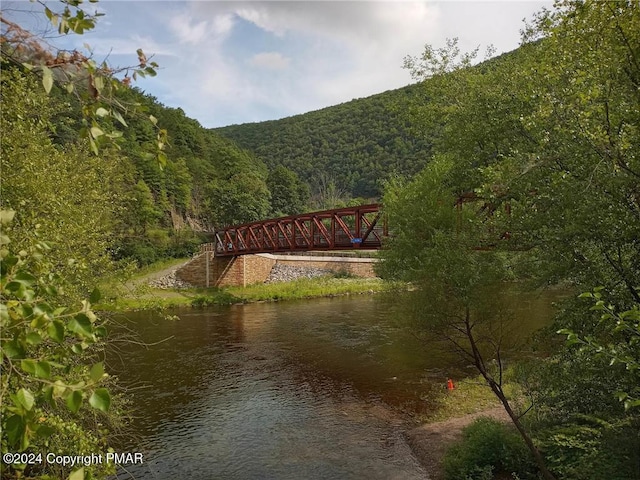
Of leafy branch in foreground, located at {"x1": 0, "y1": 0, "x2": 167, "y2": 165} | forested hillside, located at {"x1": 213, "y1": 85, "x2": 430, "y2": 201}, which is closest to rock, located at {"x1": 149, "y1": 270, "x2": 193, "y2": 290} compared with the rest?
leafy branch in foreground, located at {"x1": 0, "y1": 0, "x2": 167, "y2": 165}

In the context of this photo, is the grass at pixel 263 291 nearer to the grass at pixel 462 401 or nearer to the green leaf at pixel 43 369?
the grass at pixel 462 401

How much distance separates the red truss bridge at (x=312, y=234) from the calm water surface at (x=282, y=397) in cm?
→ 552

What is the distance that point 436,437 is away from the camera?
1080 centimetres

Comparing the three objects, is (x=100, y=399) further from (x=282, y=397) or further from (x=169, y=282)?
(x=169, y=282)

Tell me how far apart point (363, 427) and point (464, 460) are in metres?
3.30

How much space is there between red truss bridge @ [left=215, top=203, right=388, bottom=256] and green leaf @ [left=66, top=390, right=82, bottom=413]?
1563 cm

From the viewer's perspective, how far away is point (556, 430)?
8.18 m

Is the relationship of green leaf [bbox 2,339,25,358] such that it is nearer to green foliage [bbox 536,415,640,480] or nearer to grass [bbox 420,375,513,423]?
green foliage [bbox 536,415,640,480]

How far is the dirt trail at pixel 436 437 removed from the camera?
968 centimetres

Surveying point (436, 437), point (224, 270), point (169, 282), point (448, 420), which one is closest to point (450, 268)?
point (436, 437)

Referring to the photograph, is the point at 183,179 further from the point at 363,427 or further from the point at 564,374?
the point at 564,374

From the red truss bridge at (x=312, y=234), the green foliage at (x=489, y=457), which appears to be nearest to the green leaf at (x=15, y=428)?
the green foliage at (x=489, y=457)

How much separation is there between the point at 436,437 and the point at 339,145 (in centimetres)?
11204

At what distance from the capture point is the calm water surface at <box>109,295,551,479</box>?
9922mm
